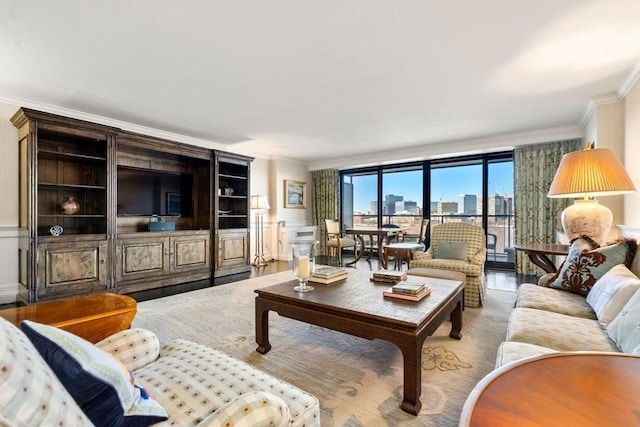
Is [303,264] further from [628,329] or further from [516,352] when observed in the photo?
[628,329]

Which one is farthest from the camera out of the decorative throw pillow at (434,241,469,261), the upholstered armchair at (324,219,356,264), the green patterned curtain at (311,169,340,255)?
the green patterned curtain at (311,169,340,255)

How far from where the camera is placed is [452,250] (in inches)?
145

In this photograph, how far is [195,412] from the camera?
0.92 meters

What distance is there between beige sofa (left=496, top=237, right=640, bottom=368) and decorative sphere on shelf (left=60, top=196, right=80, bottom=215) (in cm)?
458

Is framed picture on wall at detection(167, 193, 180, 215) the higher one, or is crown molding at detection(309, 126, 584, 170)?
crown molding at detection(309, 126, 584, 170)

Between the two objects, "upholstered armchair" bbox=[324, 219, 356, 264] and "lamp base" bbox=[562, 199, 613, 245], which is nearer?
"lamp base" bbox=[562, 199, 613, 245]

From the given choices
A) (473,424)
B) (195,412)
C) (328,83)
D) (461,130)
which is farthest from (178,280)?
(461,130)

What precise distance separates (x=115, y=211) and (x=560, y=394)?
4.47 meters

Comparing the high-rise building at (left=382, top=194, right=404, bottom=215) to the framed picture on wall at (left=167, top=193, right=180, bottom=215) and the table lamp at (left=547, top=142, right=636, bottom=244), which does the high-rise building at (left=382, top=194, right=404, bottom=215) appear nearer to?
the table lamp at (left=547, top=142, right=636, bottom=244)

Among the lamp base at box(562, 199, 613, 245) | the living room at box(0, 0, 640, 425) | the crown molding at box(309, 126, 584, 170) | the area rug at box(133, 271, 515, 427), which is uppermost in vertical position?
the living room at box(0, 0, 640, 425)

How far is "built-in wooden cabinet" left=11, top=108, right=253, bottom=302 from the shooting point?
3.28 metres

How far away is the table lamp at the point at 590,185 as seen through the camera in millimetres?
2324

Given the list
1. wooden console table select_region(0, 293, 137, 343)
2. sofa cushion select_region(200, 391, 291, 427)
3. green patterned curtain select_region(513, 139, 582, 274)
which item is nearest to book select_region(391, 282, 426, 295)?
sofa cushion select_region(200, 391, 291, 427)

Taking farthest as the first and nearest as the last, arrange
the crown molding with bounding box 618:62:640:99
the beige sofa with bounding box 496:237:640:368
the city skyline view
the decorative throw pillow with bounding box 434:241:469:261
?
the city skyline view < the decorative throw pillow with bounding box 434:241:469:261 < the crown molding with bounding box 618:62:640:99 < the beige sofa with bounding box 496:237:640:368
